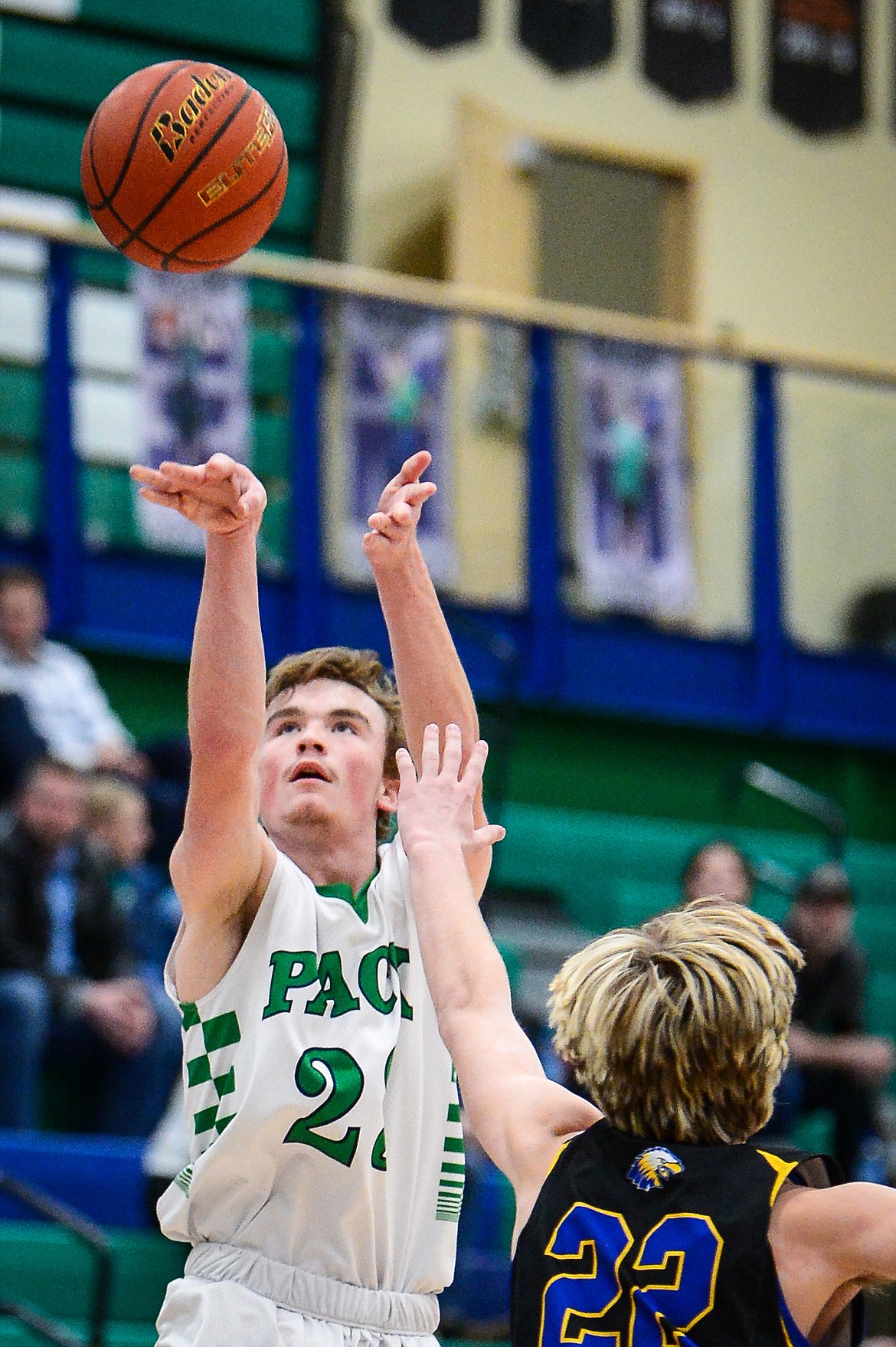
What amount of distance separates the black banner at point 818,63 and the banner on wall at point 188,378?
18.4 feet

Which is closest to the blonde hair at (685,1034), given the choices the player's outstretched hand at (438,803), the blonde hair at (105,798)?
the player's outstretched hand at (438,803)

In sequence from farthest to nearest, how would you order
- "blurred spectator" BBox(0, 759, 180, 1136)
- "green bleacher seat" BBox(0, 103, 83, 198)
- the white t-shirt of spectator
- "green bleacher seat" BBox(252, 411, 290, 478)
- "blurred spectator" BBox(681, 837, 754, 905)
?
"green bleacher seat" BBox(0, 103, 83, 198) → "green bleacher seat" BBox(252, 411, 290, 478) → the white t-shirt of spectator → "blurred spectator" BBox(681, 837, 754, 905) → "blurred spectator" BBox(0, 759, 180, 1136)

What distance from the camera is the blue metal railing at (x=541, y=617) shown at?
31.7ft

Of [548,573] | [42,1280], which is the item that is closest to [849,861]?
[548,573]

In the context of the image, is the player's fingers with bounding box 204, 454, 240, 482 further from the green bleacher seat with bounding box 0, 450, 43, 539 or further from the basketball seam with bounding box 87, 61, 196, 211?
the green bleacher seat with bounding box 0, 450, 43, 539

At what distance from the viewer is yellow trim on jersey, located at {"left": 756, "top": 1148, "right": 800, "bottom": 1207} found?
237 cm

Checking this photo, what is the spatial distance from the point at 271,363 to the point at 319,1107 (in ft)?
23.6

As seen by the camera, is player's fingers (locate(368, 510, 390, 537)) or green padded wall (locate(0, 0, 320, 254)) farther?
green padded wall (locate(0, 0, 320, 254))

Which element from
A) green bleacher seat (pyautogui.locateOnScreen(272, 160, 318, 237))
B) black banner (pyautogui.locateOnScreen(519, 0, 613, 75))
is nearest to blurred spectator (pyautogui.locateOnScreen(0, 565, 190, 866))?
green bleacher seat (pyautogui.locateOnScreen(272, 160, 318, 237))

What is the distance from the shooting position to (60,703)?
845 centimetres

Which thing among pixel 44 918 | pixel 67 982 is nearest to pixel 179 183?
pixel 67 982

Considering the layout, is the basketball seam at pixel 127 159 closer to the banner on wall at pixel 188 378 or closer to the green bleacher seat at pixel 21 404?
the banner on wall at pixel 188 378

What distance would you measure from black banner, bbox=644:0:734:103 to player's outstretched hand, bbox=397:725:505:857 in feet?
37.3

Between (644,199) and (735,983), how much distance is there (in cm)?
1168
